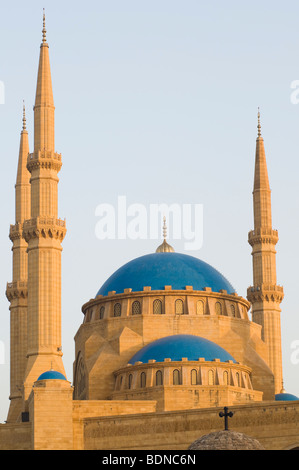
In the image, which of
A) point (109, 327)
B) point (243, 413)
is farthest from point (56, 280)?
point (243, 413)

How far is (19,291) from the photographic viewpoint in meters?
63.6

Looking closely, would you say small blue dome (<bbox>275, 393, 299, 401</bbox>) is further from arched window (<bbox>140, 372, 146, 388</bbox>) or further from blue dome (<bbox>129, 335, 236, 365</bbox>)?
arched window (<bbox>140, 372, 146, 388</bbox>)

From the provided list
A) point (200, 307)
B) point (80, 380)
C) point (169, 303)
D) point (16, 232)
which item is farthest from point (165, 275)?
Answer: point (16, 232)

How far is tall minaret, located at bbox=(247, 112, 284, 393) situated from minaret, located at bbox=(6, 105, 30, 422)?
44.2 ft

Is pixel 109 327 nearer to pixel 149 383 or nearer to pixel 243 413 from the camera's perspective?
pixel 149 383

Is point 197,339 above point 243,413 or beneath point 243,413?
above

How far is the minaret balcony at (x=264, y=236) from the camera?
213ft

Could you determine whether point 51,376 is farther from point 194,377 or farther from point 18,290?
point 18,290

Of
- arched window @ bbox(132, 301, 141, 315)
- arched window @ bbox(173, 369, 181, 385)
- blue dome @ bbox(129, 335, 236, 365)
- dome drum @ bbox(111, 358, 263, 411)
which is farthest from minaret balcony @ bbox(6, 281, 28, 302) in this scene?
arched window @ bbox(173, 369, 181, 385)

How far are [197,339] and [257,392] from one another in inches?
160

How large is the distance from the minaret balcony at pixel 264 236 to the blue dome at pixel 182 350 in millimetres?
11466

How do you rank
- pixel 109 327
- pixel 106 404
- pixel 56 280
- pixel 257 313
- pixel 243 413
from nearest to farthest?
pixel 243 413
pixel 106 404
pixel 56 280
pixel 109 327
pixel 257 313

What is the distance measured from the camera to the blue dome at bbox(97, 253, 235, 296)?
59219mm
